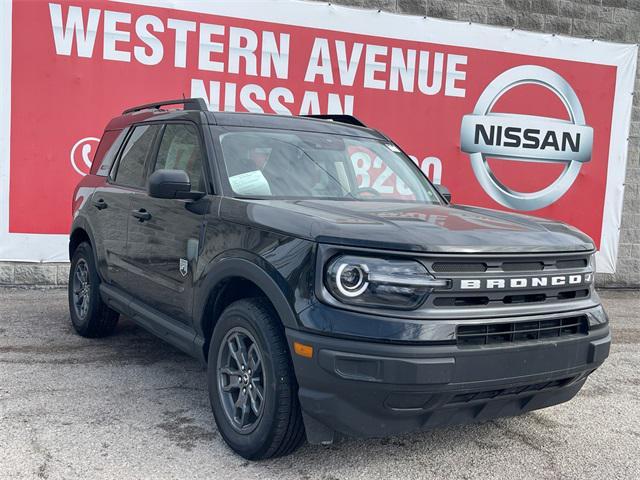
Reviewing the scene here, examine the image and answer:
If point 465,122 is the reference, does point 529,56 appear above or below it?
above

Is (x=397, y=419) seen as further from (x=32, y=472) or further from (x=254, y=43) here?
(x=254, y=43)

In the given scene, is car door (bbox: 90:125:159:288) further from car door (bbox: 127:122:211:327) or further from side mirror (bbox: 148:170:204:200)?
side mirror (bbox: 148:170:204:200)

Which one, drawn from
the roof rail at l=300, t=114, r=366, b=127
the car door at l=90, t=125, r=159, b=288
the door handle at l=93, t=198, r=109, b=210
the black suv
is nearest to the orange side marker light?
the black suv

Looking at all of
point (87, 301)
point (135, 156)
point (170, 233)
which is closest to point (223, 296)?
point (170, 233)

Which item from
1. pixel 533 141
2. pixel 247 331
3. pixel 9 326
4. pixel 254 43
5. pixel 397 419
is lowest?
pixel 9 326

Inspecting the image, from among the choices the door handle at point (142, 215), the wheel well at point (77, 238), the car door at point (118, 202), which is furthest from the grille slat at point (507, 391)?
the wheel well at point (77, 238)

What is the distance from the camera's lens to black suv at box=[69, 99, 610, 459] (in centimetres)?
293

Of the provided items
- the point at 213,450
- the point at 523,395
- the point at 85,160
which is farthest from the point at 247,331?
the point at 85,160

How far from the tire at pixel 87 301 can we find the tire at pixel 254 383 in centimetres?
219

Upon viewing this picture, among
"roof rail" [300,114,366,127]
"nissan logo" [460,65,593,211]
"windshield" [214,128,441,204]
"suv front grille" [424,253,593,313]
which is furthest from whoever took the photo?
"nissan logo" [460,65,593,211]

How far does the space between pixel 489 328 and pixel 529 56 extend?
745 centimetres

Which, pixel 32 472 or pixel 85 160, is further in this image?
pixel 85 160

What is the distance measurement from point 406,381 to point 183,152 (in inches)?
90.6

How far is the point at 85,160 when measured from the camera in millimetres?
7883
